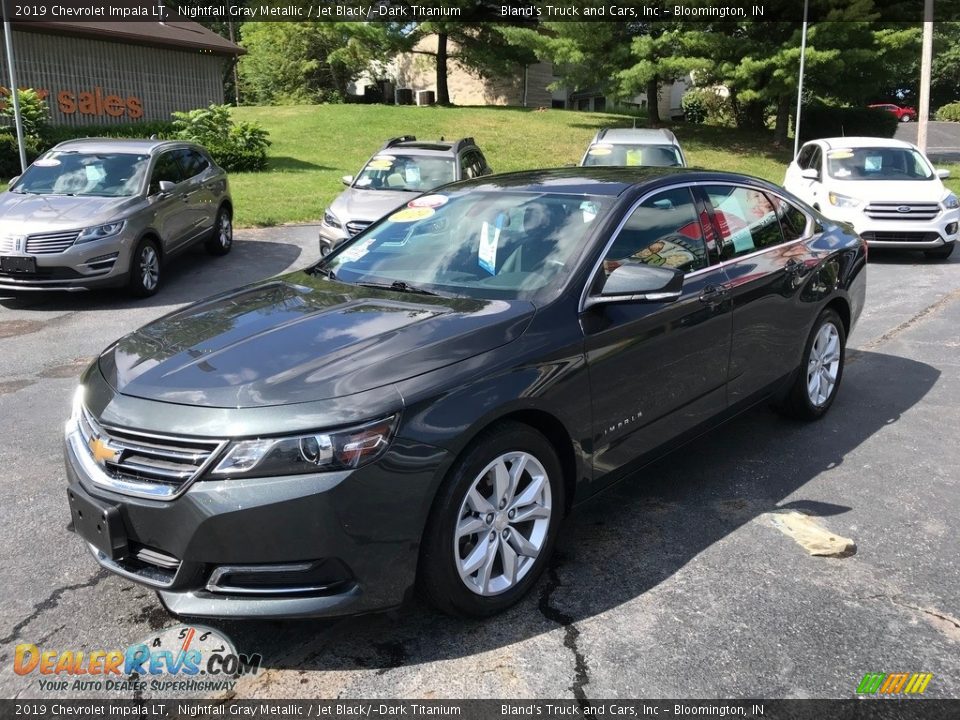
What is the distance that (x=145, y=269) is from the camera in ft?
32.2

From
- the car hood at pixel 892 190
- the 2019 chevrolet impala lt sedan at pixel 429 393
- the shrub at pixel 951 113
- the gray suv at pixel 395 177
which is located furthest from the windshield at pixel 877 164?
the shrub at pixel 951 113

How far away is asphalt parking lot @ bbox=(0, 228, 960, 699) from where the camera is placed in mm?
2998

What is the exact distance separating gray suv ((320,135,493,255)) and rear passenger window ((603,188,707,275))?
6.79 metres

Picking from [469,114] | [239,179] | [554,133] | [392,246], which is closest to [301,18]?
[469,114]

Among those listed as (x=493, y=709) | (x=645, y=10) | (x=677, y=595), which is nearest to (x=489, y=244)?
(x=677, y=595)

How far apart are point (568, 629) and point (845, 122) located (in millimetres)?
37417

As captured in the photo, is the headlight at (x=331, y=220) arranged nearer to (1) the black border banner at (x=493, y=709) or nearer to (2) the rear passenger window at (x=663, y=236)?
(2) the rear passenger window at (x=663, y=236)

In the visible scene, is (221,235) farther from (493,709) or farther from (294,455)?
(493,709)

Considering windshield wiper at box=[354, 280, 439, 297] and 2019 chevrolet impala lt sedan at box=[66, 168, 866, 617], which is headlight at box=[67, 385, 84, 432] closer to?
2019 chevrolet impala lt sedan at box=[66, 168, 866, 617]

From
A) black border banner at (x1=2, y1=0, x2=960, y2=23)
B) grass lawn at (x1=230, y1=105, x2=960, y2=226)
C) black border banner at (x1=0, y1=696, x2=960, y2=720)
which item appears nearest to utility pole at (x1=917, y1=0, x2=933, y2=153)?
grass lawn at (x1=230, y1=105, x2=960, y2=226)

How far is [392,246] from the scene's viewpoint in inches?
175

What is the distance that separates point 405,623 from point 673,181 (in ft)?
8.49

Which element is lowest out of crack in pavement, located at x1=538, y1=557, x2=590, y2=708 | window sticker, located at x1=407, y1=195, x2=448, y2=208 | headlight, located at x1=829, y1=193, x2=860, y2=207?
crack in pavement, located at x1=538, y1=557, x2=590, y2=708

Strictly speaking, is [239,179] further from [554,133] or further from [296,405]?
[296,405]
